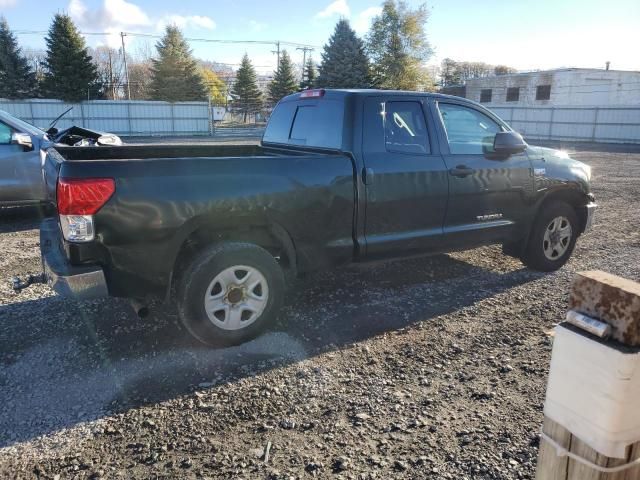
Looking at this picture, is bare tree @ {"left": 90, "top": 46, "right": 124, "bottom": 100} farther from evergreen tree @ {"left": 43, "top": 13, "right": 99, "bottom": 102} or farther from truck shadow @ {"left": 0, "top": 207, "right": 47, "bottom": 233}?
truck shadow @ {"left": 0, "top": 207, "right": 47, "bottom": 233}

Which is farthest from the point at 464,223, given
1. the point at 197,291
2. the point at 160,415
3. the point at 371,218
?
the point at 160,415

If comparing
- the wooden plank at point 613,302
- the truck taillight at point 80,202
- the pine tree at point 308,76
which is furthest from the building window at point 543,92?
the wooden plank at point 613,302

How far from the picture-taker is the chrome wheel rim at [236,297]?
3656 mm

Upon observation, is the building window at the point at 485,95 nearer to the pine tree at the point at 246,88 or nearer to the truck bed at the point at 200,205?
the pine tree at the point at 246,88

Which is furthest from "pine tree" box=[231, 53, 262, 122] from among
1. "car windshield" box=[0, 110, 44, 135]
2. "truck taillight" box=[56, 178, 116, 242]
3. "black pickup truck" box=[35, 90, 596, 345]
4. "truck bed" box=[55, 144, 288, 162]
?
"truck taillight" box=[56, 178, 116, 242]

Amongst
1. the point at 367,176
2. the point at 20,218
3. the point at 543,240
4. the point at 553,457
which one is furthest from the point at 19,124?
the point at 553,457

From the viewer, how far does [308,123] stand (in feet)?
15.8

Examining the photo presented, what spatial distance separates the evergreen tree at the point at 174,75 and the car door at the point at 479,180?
4254 centimetres

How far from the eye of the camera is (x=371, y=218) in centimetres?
428

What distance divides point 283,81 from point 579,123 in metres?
28.1

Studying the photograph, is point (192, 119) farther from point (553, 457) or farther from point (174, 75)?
point (553, 457)

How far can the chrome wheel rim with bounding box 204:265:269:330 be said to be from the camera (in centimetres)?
366

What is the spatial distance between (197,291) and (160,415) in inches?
35.6

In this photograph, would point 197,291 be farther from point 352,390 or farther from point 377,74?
point 377,74
